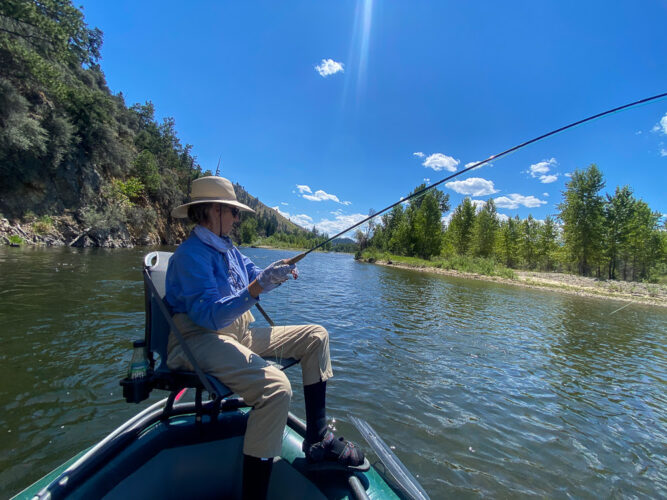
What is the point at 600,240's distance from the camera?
39.8 meters

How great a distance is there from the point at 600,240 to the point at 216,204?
5240 cm

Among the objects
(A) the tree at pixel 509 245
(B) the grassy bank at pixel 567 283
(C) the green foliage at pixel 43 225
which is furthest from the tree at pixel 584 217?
(C) the green foliage at pixel 43 225

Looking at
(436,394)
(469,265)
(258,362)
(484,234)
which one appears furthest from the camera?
(484,234)

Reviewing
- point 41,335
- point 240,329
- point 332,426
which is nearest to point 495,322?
point 332,426

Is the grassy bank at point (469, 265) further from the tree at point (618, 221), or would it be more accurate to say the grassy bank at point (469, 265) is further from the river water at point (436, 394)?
the river water at point (436, 394)

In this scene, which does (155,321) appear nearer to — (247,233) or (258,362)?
(258,362)

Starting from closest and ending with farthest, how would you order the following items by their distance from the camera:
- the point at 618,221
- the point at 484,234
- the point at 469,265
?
the point at 618,221, the point at 469,265, the point at 484,234

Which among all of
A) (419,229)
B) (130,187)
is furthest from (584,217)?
(130,187)

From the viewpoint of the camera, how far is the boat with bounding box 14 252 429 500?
1856 mm

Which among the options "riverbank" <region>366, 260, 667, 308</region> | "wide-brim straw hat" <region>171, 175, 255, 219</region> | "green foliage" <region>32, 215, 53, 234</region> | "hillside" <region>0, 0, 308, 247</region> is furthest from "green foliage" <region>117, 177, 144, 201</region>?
"riverbank" <region>366, 260, 667, 308</region>

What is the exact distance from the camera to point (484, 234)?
55969 mm

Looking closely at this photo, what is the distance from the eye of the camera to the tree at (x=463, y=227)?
60172mm

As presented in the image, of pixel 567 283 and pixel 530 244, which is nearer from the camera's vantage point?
pixel 567 283

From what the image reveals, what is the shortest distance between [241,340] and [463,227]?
64843 mm
